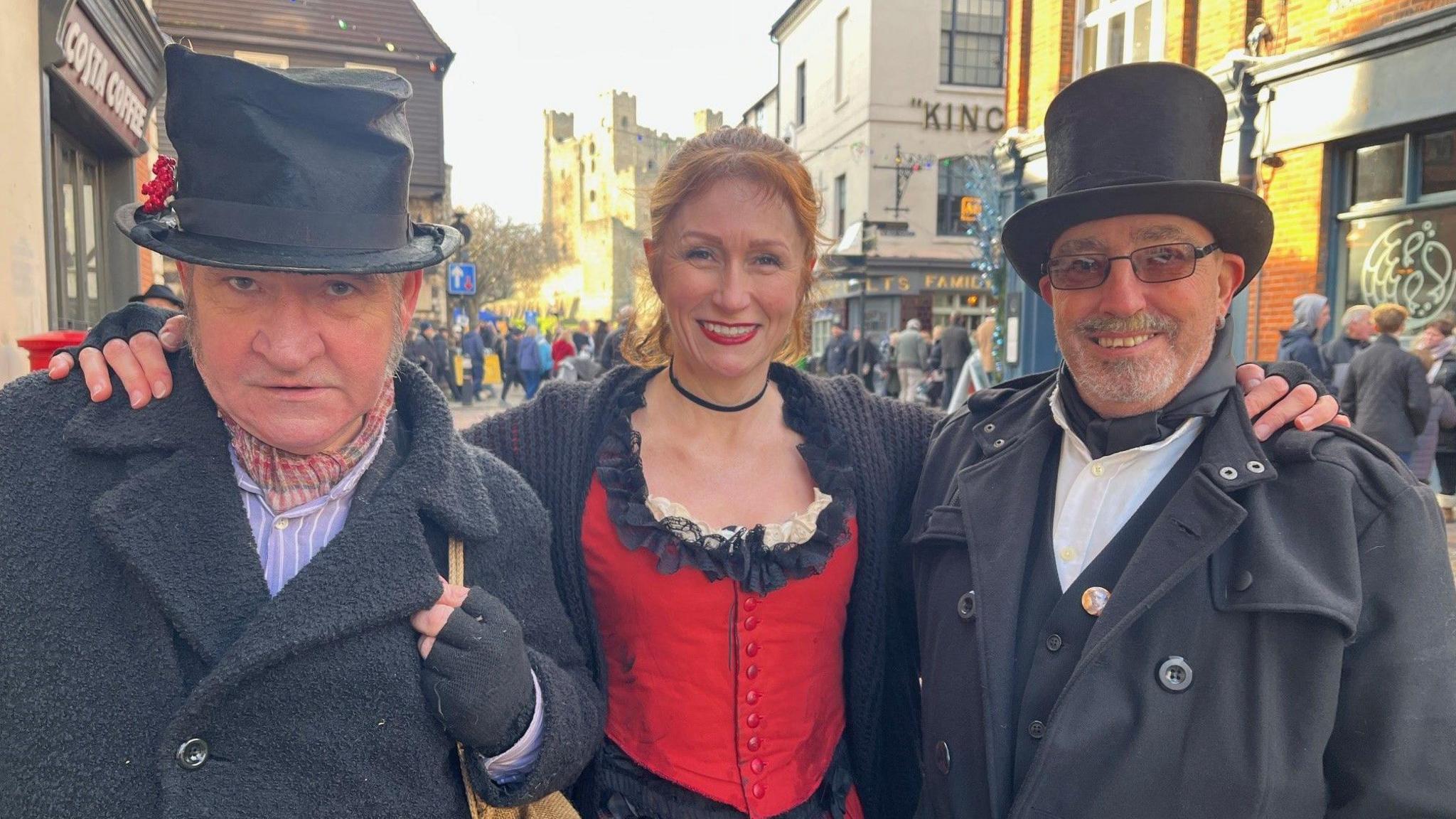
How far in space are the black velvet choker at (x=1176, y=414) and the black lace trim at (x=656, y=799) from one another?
1.01 m

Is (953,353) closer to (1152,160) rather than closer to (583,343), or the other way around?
(583,343)

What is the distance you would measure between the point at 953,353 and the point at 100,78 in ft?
35.5

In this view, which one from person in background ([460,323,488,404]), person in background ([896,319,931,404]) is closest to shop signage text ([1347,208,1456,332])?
person in background ([896,319,931,404])

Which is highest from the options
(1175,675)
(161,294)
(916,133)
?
(916,133)

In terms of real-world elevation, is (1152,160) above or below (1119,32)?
below

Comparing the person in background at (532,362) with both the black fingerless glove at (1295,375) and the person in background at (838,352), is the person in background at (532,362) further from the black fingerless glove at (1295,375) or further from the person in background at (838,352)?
the black fingerless glove at (1295,375)

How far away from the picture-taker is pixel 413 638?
1495 millimetres

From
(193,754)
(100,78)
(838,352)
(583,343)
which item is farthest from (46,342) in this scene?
(583,343)

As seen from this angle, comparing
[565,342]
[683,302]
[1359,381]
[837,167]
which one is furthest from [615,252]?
[683,302]

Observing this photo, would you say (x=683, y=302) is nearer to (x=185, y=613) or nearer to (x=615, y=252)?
(x=185, y=613)

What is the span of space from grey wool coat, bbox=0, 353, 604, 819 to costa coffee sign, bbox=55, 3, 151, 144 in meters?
4.53

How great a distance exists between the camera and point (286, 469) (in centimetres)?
151

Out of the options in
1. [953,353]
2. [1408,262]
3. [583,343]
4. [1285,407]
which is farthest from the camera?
[583,343]

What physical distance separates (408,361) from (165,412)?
470 mm
